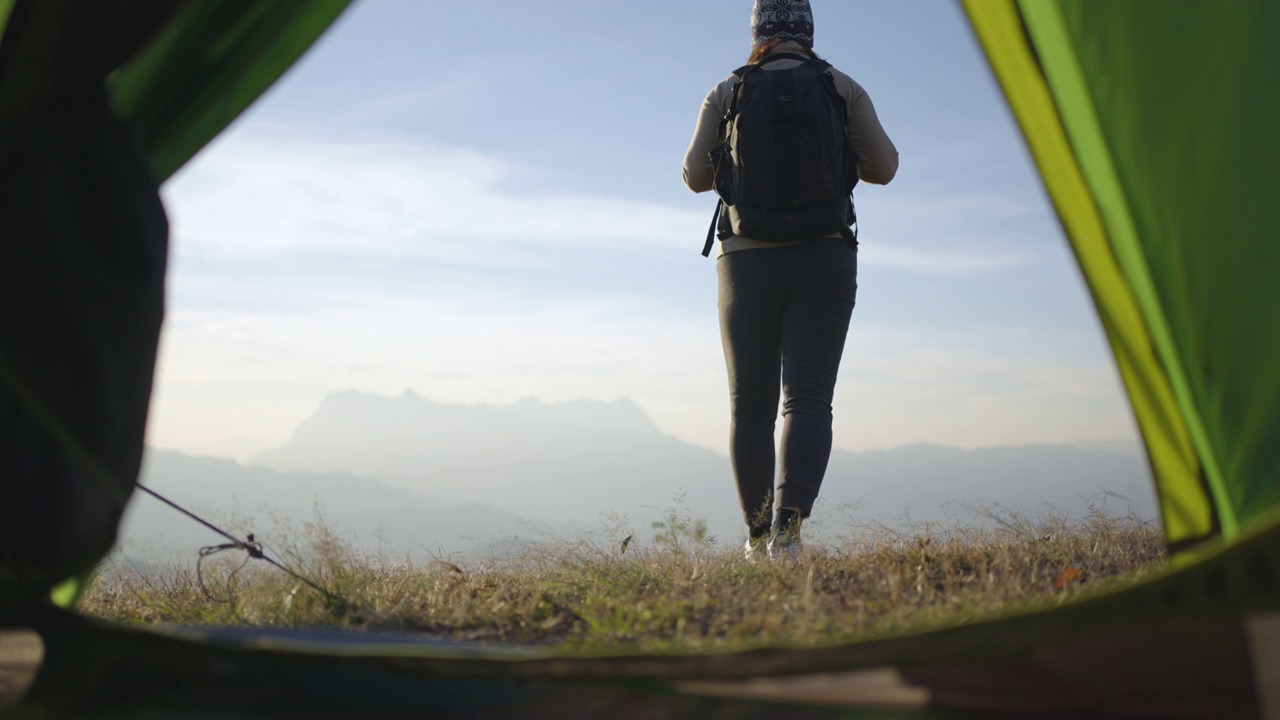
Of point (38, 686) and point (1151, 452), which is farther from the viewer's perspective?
point (1151, 452)

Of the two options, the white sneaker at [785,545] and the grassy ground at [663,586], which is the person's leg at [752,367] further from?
the grassy ground at [663,586]

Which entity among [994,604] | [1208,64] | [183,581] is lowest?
[183,581]

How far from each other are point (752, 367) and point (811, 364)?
0.23m

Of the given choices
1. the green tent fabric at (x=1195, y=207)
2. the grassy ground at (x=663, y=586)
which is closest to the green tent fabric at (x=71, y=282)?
the grassy ground at (x=663, y=586)

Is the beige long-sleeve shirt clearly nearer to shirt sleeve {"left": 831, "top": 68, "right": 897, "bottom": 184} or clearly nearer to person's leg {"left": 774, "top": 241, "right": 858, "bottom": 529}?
shirt sleeve {"left": 831, "top": 68, "right": 897, "bottom": 184}

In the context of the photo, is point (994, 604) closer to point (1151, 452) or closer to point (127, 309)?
point (1151, 452)

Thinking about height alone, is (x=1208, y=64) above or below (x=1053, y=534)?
above

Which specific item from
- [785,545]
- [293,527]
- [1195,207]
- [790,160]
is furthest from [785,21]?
[293,527]

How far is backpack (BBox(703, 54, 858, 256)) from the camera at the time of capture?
3240 mm

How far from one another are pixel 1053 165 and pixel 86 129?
2.06m

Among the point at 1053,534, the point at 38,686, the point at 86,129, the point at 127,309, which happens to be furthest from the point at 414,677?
the point at 1053,534

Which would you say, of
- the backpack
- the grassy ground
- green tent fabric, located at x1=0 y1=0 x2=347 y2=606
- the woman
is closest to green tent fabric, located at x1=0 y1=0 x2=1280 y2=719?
green tent fabric, located at x1=0 y1=0 x2=347 y2=606

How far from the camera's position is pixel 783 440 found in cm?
331

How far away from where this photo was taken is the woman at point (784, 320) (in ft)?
10.8
